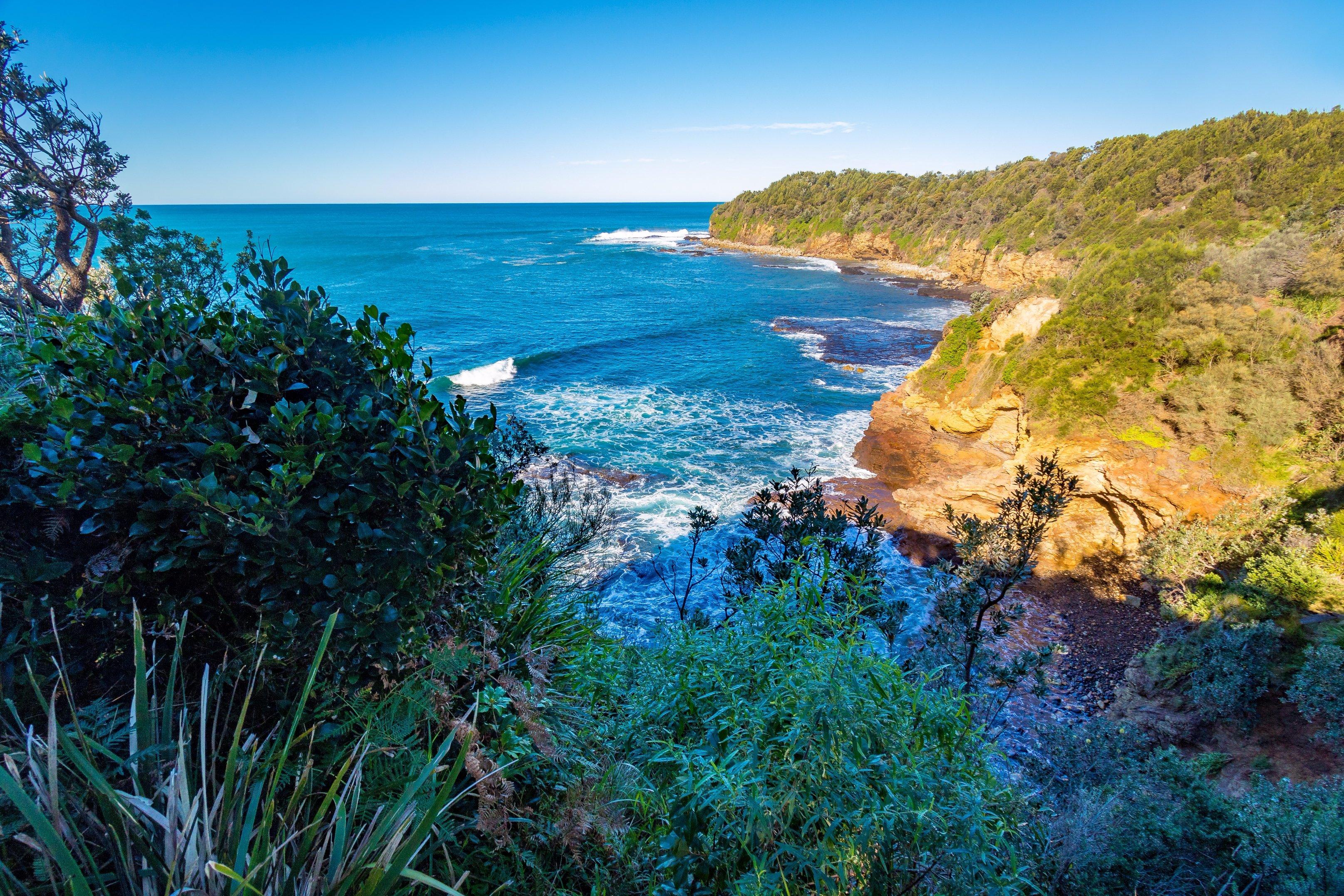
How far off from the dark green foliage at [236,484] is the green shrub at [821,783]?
1696mm

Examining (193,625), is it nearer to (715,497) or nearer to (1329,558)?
(1329,558)

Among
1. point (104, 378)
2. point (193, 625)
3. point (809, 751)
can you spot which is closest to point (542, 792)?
point (809, 751)

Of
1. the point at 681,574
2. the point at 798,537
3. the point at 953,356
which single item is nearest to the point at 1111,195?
the point at 953,356

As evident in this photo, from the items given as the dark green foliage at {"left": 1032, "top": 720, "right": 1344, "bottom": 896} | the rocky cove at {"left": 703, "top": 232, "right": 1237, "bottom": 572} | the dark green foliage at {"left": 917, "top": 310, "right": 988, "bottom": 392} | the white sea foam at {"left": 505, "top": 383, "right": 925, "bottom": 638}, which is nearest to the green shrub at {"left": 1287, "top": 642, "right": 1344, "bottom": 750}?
the dark green foliage at {"left": 1032, "top": 720, "right": 1344, "bottom": 896}

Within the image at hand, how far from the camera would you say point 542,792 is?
3266 mm

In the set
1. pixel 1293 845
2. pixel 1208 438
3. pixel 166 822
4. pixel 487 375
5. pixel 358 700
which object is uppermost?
pixel 166 822

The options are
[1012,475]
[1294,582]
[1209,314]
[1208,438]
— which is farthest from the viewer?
[1012,475]

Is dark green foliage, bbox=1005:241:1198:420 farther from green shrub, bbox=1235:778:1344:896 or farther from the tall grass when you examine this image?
the tall grass

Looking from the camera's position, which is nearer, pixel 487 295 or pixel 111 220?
pixel 111 220

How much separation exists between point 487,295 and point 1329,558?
52420 millimetres

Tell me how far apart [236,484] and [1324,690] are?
1156cm

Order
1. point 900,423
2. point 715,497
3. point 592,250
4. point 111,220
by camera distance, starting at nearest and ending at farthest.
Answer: point 111,220
point 715,497
point 900,423
point 592,250

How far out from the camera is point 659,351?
36.3 metres

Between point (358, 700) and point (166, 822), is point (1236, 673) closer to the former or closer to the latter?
point (358, 700)
